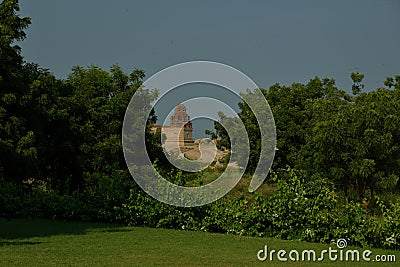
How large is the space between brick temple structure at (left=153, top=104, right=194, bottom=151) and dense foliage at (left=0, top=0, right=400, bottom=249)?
2.43 ft

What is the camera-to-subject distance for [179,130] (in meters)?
12.7

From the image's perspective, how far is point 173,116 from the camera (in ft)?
40.5

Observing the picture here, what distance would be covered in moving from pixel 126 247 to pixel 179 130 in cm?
403

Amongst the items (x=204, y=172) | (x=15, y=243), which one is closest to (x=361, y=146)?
(x=204, y=172)

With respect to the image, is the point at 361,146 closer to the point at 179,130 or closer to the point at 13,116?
the point at 179,130

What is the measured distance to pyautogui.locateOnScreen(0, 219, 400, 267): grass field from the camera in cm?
791

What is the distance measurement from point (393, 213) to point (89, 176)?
456 inches

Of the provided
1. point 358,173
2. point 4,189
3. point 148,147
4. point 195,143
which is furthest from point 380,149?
point 4,189

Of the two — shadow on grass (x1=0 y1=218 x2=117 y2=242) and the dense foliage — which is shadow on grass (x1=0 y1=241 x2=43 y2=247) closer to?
shadow on grass (x1=0 y1=218 x2=117 y2=242)

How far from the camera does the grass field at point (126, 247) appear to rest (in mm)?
7914

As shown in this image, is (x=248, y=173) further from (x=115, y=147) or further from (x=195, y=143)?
(x=195, y=143)

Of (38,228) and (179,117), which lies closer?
(38,228)

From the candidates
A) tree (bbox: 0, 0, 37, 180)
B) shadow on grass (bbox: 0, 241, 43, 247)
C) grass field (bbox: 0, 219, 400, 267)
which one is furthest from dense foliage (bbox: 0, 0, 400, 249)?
shadow on grass (bbox: 0, 241, 43, 247)

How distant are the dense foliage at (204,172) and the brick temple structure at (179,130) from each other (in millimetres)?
740
